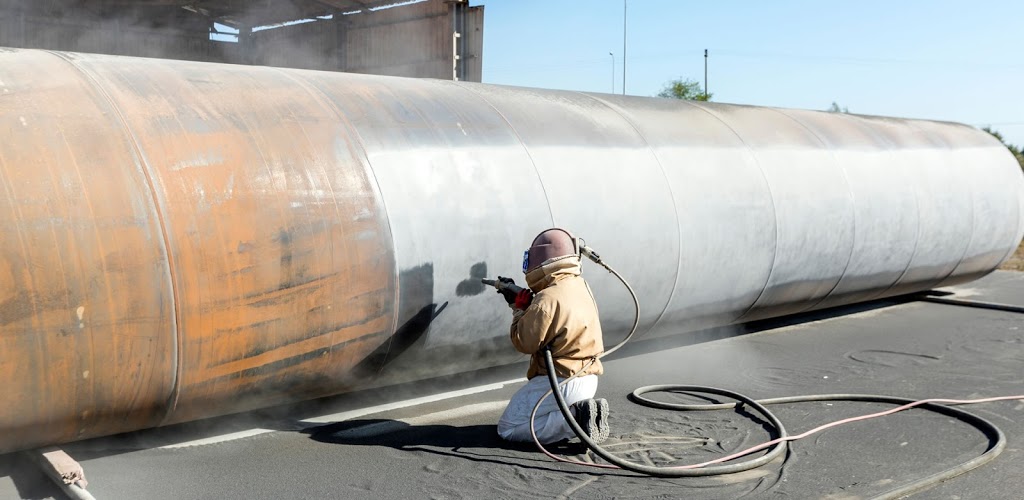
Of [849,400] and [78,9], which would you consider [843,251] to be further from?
[78,9]

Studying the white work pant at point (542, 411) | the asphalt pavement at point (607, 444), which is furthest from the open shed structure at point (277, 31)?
the white work pant at point (542, 411)

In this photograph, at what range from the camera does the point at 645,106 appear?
25.0 feet

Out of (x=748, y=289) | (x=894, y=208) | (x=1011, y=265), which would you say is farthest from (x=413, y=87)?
(x=1011, y=265)

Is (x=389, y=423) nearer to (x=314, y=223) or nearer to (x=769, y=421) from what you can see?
(x=314, y=223)

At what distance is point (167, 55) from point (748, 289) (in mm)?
9715

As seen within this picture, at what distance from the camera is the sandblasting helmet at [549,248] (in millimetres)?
4832

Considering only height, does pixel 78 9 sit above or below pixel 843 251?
above

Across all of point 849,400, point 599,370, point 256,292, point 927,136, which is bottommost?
point 849,400

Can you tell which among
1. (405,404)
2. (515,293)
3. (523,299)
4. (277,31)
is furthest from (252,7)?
(523,299)

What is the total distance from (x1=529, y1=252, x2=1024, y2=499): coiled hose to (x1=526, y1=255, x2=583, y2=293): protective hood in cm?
36

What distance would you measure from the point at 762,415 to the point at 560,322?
178cm

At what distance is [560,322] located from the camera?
4.66 meters

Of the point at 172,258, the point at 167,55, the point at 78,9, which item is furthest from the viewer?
the point at 167,55

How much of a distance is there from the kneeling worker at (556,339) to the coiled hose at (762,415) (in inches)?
2.7
